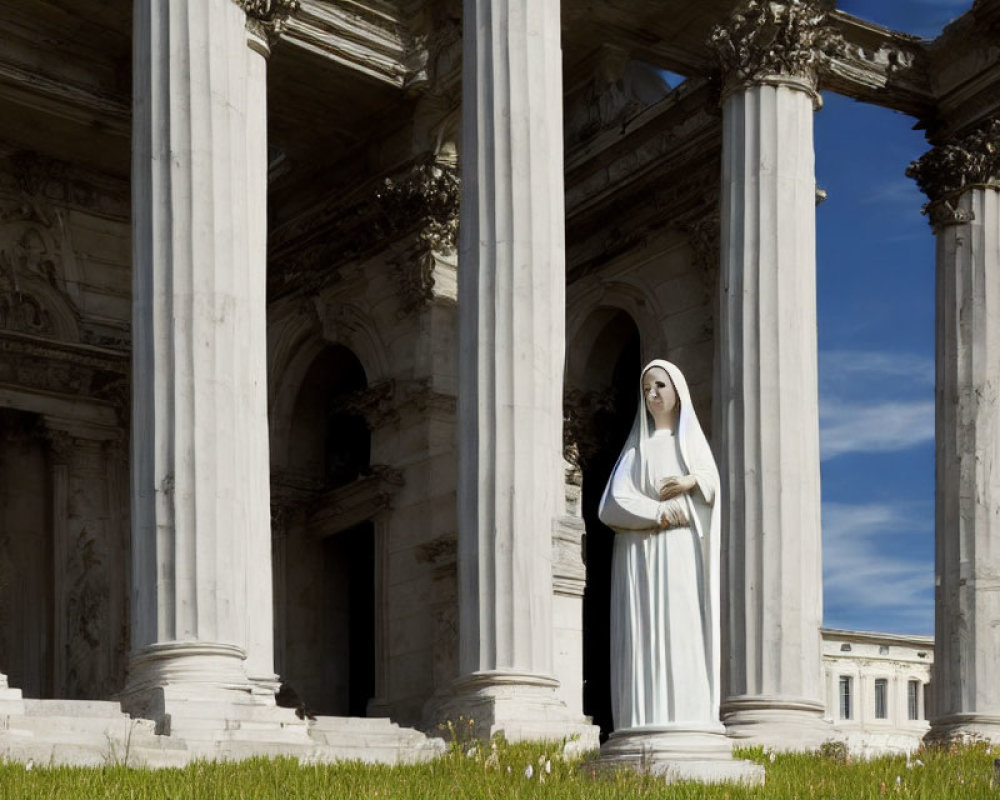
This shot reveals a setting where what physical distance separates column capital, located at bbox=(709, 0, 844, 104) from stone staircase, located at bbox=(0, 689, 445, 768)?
12.0 metres

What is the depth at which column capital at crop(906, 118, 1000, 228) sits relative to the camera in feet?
114

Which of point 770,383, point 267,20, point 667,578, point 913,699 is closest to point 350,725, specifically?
point 667,578

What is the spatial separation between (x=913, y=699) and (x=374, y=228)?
4750 cm

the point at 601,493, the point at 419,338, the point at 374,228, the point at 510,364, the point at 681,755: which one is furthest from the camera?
the point at 601,493

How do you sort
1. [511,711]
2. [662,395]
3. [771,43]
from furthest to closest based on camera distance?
1. [771,43]
2. [511,711]
3. [662,395]

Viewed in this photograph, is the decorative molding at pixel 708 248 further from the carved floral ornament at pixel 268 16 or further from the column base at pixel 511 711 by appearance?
the column base at pixel 511 711

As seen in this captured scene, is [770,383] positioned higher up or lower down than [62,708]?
higher up

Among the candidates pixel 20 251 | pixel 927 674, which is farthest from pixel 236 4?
pixel 927 674

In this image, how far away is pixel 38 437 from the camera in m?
37.1

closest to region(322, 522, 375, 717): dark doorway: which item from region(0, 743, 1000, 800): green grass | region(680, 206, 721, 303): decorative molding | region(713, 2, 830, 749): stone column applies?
region(680, 206, 721, 303): decorative molding

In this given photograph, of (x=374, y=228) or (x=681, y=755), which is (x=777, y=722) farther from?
(x=374, y=228)

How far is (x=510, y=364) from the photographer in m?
27.0

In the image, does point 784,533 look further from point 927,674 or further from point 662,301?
point 927,674

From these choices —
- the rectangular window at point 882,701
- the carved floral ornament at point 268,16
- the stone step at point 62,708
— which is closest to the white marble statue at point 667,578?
the stone step at point 62,708
